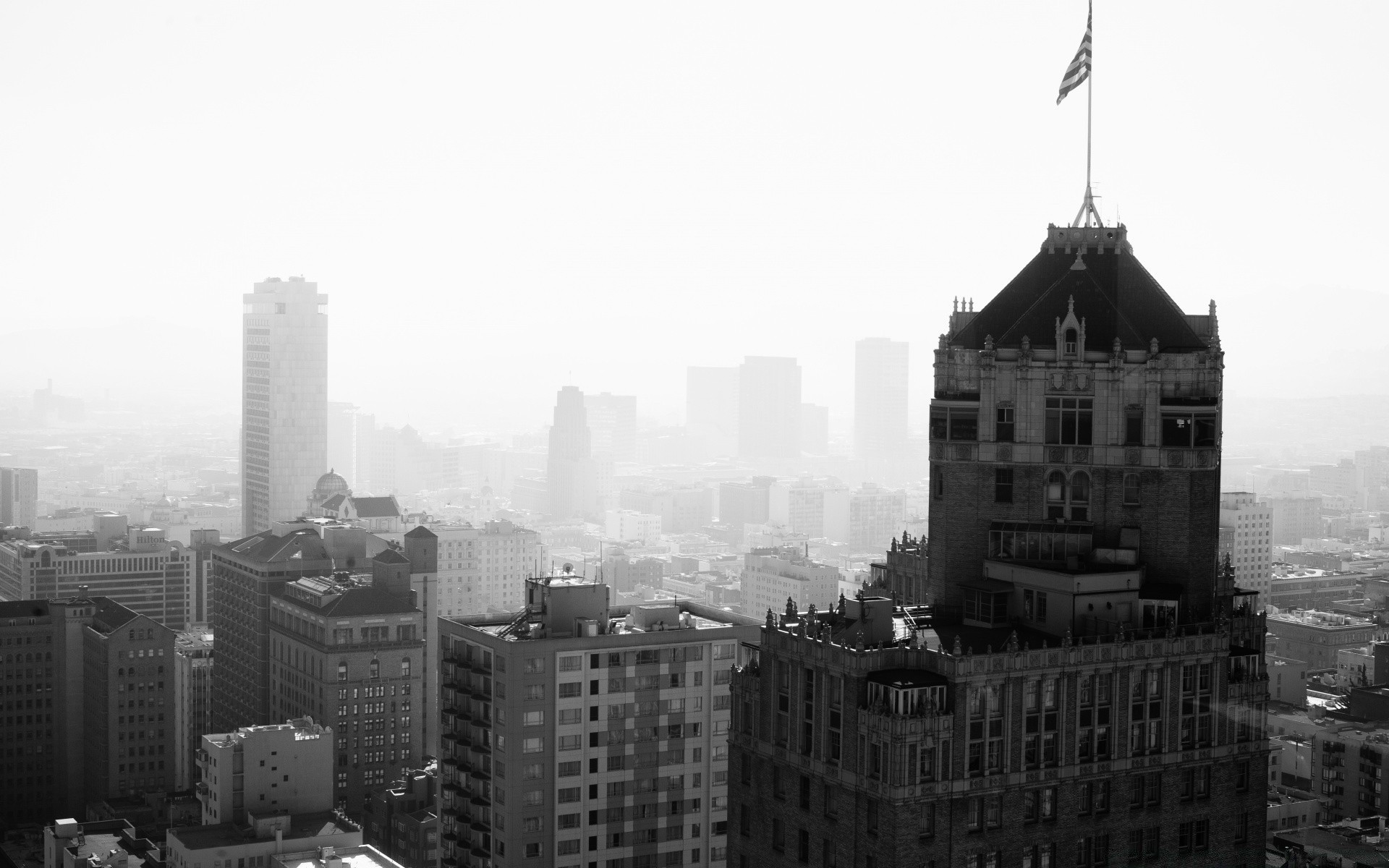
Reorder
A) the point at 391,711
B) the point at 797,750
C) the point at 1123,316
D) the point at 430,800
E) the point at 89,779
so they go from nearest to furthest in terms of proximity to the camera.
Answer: the point at 797,750 → the point at 1123,316 → the point at 430,800 → the point at 391,711 → the point at 89,779

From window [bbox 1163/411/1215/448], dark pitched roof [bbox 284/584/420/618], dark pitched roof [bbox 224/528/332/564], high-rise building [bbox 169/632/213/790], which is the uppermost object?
window [bbox 1163/411/1215/448]

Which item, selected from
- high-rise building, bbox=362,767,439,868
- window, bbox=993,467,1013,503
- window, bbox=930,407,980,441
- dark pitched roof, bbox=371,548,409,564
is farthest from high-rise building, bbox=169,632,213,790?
window, bbox=993,467,1013,503

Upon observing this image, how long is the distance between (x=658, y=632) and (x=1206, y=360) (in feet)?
99.1

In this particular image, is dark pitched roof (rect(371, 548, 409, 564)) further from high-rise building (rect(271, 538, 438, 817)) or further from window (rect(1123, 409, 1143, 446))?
window (rect(1123, 409, 1143, 446))

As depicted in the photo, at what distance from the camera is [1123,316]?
4944 cm

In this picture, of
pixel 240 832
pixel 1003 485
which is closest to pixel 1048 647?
pixel 1003 485

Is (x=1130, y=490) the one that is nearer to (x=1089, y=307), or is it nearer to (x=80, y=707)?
(x=1089, y=307)

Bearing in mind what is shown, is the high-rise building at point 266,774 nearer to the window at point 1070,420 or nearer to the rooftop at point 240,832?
the rooftop at point 240,832

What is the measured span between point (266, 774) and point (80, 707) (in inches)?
2272

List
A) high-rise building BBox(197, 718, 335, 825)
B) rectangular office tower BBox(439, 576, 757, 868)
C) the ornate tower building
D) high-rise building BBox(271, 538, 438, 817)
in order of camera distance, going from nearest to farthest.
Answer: the ornate tower building < rectangular office tower BBox(439, 576, 757, 868) < high-rise building BBox(197, 718, 335, 825) < high-rise building BBox(271, 538, 438, 817)

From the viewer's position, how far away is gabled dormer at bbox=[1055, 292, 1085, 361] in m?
48.8

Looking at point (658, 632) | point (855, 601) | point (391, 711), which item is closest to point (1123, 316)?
point (855, 601)

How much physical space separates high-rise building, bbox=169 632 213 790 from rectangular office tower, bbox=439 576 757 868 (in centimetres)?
6916

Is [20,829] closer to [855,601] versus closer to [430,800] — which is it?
[430,800]
